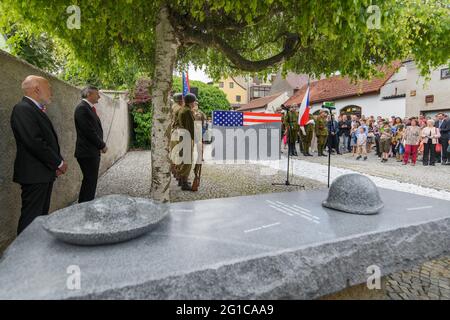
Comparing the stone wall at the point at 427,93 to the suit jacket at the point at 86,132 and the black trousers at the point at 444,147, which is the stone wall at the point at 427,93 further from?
the suit jacket at the point at 86,132

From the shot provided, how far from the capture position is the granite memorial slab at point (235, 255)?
1643 millimetres

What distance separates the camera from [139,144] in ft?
54.8

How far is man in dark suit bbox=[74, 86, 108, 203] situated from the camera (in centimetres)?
443

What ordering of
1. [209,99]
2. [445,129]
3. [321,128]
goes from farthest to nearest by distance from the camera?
1. [209,99]
2. [321,128]
3. [445,129]

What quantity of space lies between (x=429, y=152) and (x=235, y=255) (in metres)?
13.4

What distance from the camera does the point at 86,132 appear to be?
4.42 meters

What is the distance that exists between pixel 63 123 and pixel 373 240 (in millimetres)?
4966

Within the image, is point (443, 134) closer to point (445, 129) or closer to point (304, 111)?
point (445, 129)

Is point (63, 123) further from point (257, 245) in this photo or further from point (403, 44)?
point (403, 44)

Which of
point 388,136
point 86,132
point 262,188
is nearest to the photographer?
point 86,132

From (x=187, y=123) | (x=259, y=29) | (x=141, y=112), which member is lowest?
(x=187, y=123)

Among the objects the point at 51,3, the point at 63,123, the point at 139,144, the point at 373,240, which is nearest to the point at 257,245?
the point at 373,240

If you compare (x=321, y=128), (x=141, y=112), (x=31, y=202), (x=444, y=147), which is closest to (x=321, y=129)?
(x=321, y=128)

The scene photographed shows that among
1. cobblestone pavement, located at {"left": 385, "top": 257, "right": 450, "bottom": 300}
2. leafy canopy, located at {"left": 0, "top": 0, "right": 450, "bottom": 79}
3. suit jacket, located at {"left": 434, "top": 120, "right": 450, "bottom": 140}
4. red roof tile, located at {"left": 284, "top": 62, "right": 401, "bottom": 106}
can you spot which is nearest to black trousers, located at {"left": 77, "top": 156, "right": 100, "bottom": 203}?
leafy canopy, located at {"left": 0, "top": 0, "right": 450, "bottom": 79}
